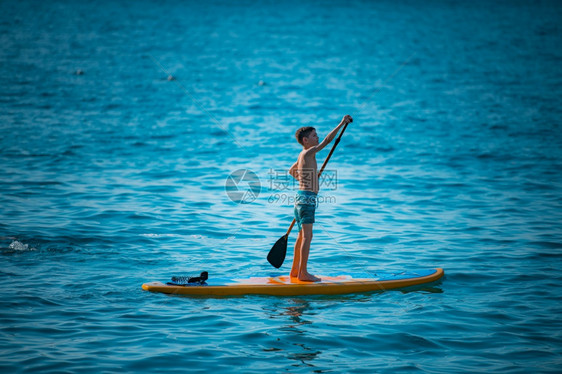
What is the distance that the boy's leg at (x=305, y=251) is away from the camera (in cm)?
719

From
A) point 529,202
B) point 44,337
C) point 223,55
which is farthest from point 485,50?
point 44,337

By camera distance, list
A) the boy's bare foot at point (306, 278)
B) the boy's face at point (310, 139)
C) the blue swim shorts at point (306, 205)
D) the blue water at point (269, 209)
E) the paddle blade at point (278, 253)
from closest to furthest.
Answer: the blue water at point (269, 209) < the boy's face at point (310, 139) < the blue swim shorts at point (306, 205) < the boy's bare foot at point (306, 278) < the paddle blade at point (278, 253)

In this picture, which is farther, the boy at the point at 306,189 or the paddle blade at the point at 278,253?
the paddle blade at the point at 278,253

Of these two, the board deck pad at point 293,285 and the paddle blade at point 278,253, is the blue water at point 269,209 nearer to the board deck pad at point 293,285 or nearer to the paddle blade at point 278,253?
the board deck pad at point 293,285

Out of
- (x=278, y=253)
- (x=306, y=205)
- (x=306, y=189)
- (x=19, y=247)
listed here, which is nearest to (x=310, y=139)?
(x=306, y=189)

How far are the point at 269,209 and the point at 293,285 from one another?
4709 mm

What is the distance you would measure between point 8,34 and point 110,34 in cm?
647

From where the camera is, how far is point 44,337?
5.84m

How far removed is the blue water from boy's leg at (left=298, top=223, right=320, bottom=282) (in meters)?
0.36

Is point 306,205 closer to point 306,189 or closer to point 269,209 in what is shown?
point 306,189

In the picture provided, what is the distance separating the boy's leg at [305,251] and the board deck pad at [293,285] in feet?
0.29

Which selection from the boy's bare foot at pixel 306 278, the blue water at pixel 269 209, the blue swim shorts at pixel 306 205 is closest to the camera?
the blue water at pixel 269 209

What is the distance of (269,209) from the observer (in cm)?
1180

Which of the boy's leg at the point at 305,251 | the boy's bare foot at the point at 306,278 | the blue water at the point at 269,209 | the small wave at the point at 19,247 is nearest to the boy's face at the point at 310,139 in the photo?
Answer: the boy's leg at the point at 305,251
